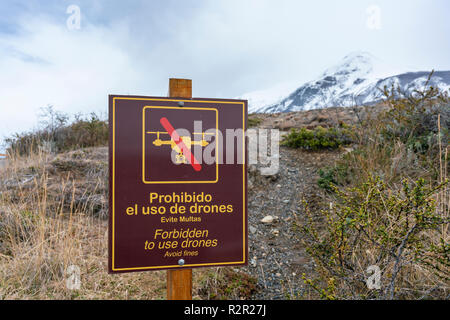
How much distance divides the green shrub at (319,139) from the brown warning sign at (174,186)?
16.9 feet

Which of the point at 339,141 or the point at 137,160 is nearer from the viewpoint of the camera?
the point at 137,160

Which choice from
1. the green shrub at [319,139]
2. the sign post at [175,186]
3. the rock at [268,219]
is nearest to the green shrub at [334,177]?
the rock at [268,219]

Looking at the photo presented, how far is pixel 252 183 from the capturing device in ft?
19.9

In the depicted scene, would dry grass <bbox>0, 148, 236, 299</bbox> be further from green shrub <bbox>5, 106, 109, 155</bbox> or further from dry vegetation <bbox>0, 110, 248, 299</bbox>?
green shrub <bbox>5, 106, 109, 155</bbox>

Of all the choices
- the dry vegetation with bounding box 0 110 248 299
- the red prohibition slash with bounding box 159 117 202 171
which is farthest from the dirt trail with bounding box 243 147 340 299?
the red prohibition slash with bounding box 159 117 202 171

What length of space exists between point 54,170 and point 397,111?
6.67m

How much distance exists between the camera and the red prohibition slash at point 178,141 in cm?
217

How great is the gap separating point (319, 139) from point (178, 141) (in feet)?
18.2

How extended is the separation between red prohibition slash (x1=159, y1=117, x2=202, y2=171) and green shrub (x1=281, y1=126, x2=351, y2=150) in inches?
210

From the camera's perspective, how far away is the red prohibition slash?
7.13 ft
